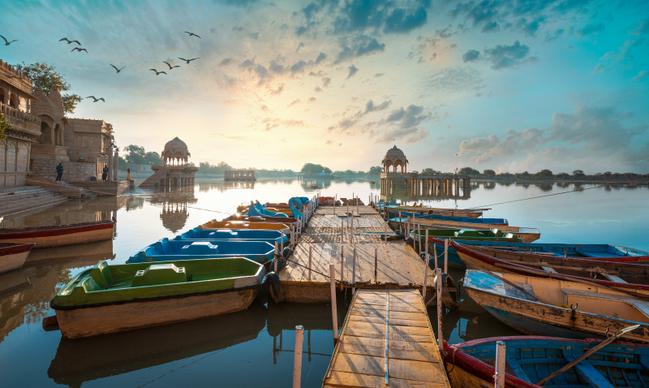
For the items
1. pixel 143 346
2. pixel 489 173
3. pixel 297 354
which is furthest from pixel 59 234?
pixel 489 173

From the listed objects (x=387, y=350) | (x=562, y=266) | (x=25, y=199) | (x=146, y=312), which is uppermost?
(x=25, y=199)

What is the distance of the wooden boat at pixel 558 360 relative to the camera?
541 cm

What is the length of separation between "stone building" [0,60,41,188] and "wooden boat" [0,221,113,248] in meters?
20.2

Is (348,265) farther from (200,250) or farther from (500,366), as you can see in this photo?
(500,366)

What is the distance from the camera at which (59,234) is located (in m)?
16.2

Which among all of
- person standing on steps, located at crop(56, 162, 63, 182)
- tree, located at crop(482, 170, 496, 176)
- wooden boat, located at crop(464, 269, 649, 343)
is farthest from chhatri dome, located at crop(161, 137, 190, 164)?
tree, located at crop(482, 170, 496, 176)

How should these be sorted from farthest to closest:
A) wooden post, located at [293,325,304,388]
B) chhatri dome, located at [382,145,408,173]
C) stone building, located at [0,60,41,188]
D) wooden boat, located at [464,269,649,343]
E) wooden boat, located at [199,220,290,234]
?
chhatri dome, located at [382,145,408,173] < stone building, located at [0,60,41,188] < wooden boat, located at [199,220,290,234] < wooden boat, located at [464,269,649,343] < wooden post, located at [293,325,304,388]

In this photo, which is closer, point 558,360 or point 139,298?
point 558,360

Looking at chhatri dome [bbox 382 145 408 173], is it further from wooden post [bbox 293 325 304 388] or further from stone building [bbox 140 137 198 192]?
wooden post [bbox 293 325 304 388]

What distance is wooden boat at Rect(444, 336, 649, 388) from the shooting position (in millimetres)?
5407

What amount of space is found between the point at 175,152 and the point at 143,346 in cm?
6383

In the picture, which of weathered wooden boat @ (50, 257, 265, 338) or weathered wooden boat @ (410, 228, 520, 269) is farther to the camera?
weathered wooden boat @ (410, 228, 520, 269)

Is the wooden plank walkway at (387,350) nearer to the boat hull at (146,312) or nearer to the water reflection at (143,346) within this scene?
the water reflection at (143,346)

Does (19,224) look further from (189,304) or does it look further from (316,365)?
(316,365)
